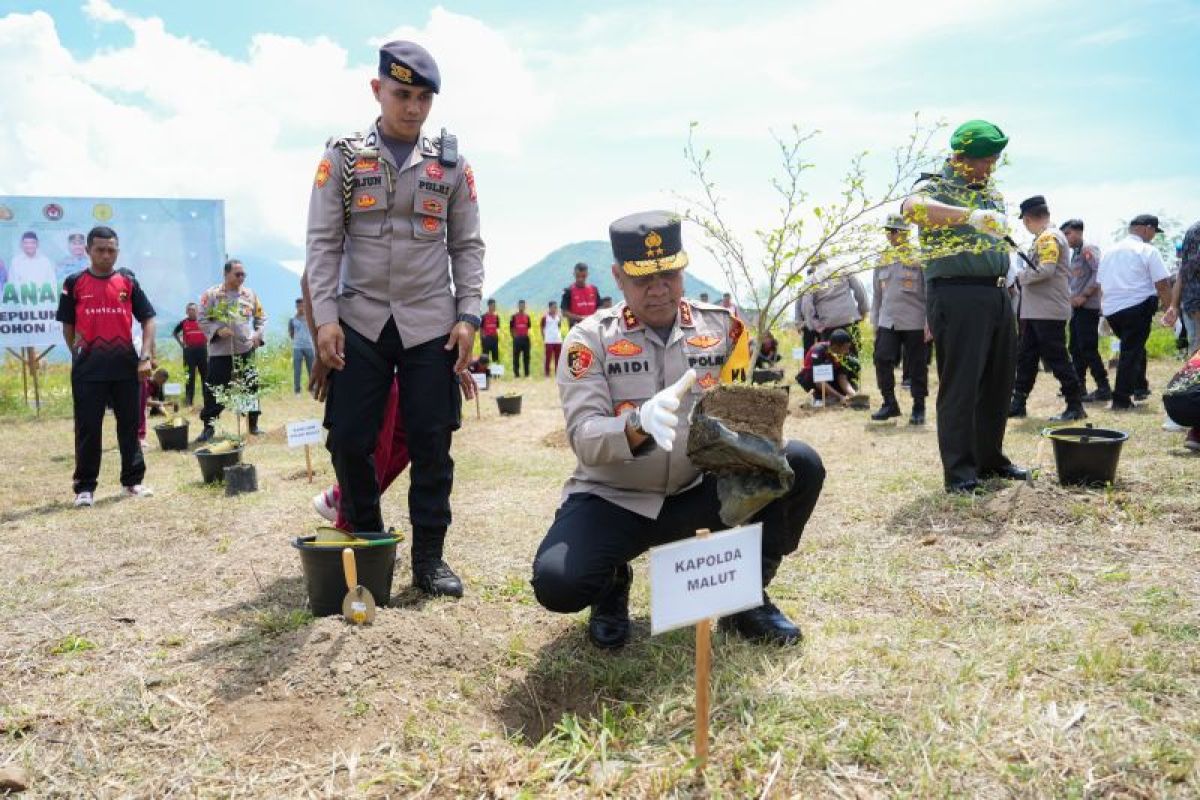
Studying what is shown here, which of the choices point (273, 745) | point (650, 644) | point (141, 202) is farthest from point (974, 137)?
point (141, 202)

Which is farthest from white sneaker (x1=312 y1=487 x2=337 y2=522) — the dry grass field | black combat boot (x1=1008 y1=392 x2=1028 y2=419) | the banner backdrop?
the banner backdrop

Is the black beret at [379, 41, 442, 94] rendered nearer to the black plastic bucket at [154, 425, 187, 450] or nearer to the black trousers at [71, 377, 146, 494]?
Answer: the black trousers at [71, 377, 146, 494]

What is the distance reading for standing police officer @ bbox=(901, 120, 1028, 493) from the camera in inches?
156

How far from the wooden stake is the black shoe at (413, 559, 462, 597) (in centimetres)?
158

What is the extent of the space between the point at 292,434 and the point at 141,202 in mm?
10336

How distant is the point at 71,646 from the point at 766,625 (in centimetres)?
246

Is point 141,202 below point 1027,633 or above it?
above

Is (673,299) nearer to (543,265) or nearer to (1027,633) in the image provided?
(1027,633)

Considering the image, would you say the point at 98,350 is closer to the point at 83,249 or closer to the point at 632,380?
the point at 632,380

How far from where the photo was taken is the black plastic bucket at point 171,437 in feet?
27.0

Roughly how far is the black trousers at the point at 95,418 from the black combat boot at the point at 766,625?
4.87 metres

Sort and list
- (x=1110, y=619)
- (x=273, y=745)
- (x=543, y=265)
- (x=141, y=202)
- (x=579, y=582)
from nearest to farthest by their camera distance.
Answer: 1. (x=273, y=745)
2. (x=579, y=582)
3. (x=1110, y=619)
4. (x=141, y=202)
5. (x=543, y=265)

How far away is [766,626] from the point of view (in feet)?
8.91

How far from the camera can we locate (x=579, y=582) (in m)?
2.56
